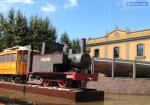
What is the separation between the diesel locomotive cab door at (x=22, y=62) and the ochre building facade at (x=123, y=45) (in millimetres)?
20389

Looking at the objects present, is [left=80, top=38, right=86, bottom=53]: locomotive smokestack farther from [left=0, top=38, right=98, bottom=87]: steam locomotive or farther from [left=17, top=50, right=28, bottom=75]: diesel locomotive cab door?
[left=17, top=50, right=28, bottom=75]: diesel locomotive cab door

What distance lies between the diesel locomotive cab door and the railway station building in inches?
354

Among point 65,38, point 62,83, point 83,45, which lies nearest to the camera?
point 83,45

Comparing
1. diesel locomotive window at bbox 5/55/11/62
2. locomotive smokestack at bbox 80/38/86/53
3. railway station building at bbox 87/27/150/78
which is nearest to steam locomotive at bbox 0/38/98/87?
locomotive smokestack at bbox 80/38/86/53

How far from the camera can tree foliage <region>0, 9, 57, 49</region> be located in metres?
44.1

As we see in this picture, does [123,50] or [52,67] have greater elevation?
[123,50]

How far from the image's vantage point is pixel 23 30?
44.8m

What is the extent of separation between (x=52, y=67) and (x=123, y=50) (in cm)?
2583

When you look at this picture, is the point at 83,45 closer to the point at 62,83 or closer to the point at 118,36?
the point at 62,83

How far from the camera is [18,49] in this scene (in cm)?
2627

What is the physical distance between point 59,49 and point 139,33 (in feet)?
72.5

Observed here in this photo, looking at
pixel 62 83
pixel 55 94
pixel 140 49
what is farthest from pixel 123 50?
pixel 55 94

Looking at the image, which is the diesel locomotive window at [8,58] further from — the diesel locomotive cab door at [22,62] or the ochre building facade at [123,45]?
the ochre building facade at [123,45]

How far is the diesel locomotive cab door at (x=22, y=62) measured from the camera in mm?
25719
